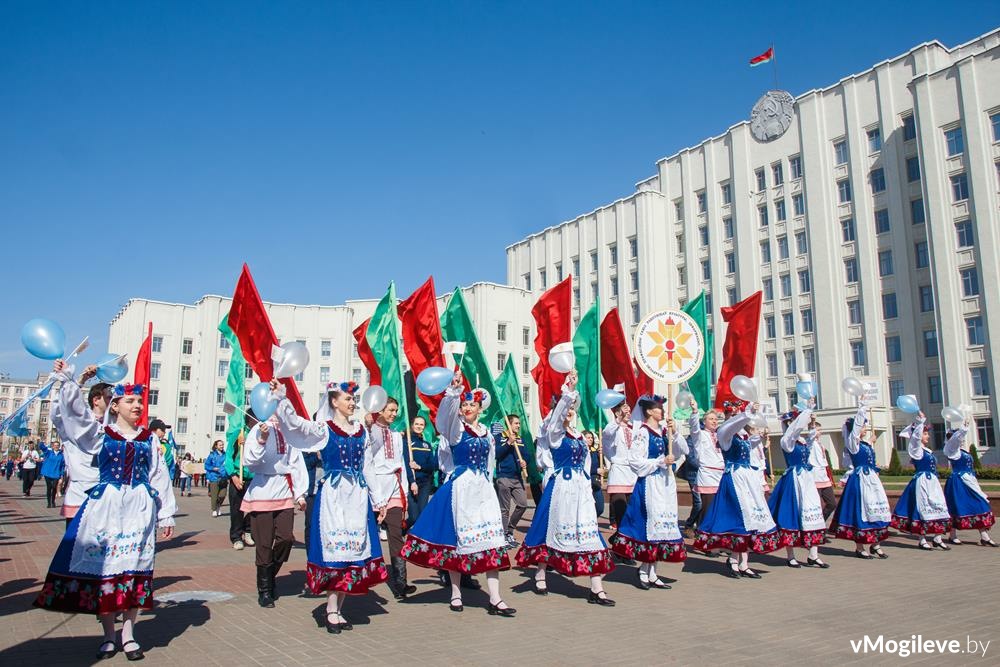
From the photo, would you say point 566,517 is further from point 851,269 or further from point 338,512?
point 851,269

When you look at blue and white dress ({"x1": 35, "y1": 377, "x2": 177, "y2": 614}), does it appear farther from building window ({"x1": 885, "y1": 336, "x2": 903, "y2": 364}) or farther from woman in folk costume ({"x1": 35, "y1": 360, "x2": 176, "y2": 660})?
building window ({"x1": 885, "y1": 336, "x2": 903, "y2": 364})

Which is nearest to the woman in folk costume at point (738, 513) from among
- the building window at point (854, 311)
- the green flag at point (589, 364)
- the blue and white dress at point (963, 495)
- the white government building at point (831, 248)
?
the green flag at point (589, 364)

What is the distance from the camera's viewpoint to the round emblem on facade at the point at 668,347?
1159cm

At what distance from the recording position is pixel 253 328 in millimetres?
9250

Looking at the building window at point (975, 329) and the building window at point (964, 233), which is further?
the building window at point (964, 233)

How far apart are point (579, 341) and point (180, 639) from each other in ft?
28.4

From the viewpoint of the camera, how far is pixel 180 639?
5.82m

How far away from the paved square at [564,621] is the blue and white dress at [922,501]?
1.45 metres

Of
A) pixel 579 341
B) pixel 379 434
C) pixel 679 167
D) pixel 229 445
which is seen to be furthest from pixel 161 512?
pixel 679 167

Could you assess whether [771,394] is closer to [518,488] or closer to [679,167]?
[679,167]

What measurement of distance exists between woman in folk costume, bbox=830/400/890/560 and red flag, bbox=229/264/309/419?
784 centimetres

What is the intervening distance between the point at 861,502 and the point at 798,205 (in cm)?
3629

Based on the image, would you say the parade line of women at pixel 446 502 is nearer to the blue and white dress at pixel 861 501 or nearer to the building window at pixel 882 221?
the blue and white dress at pixel 861 501

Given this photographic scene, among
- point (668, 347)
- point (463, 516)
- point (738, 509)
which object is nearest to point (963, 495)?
point (738, 509)
